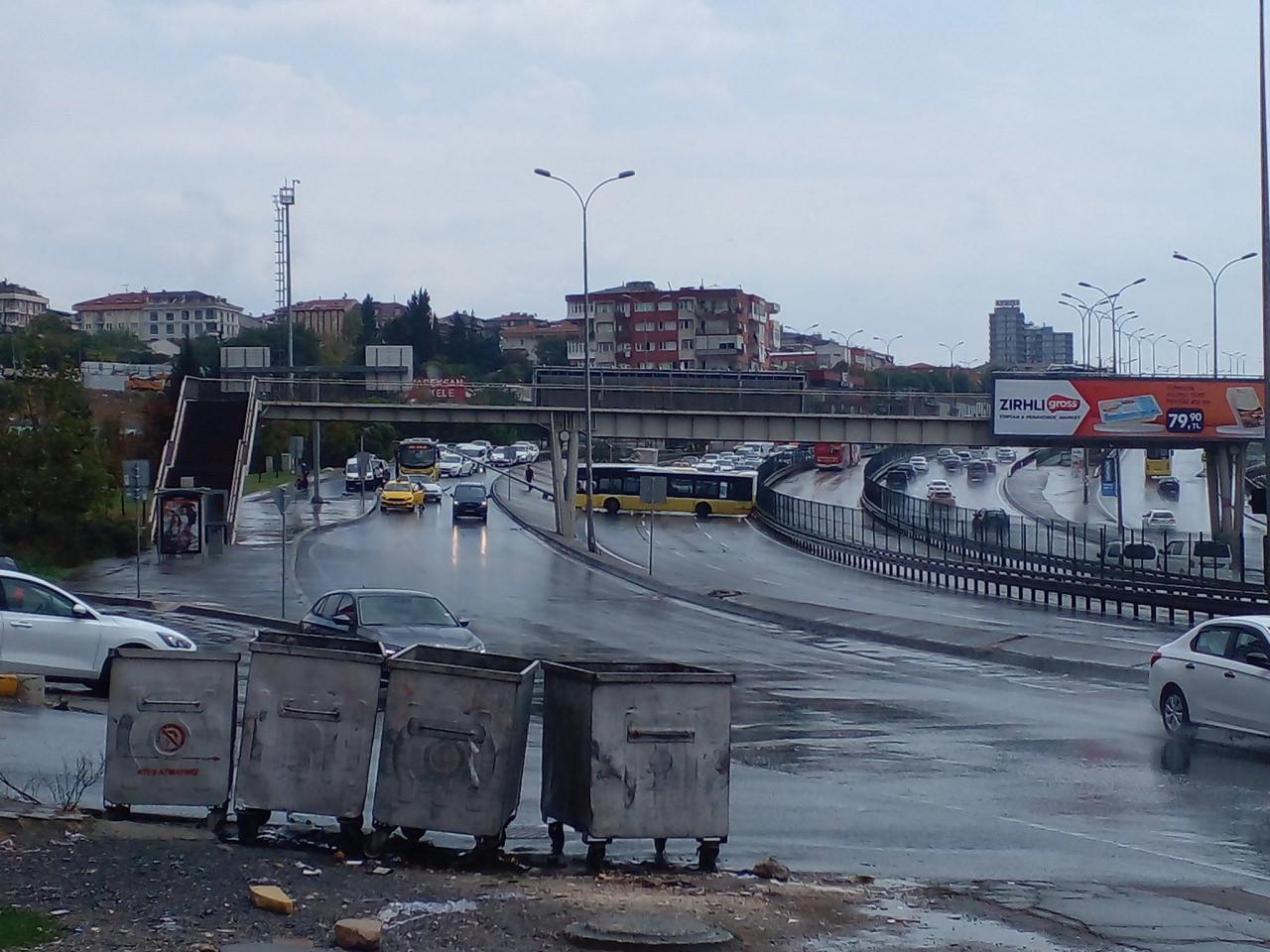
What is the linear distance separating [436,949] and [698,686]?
261cm

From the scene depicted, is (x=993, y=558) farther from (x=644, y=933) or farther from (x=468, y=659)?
(x=644, y=933)

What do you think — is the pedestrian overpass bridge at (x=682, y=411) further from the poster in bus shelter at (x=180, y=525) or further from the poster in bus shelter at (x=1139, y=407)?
the poster in bus shelter at (x=180, y=525)

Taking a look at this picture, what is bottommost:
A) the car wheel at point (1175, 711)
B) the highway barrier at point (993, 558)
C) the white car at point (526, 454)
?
the highway barrier at point (993, 558)

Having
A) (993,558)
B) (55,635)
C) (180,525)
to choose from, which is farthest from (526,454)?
(55,635)

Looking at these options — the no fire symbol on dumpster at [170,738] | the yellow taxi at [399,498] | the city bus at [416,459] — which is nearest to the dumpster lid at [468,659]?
the no fire symbol on dumpster at [170,738]

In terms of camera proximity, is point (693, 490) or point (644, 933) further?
point (693, 490)

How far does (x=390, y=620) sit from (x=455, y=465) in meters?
78.3

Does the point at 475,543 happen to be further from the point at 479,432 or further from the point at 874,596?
the point at 479,432

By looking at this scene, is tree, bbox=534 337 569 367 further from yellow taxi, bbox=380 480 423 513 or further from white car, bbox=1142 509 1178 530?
white car, bbox=1142 509 1178 530

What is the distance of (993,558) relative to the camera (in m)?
53.8

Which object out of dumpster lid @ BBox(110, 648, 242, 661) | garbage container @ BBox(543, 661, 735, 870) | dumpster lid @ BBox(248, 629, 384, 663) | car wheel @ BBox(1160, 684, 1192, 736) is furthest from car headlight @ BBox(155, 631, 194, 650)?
car wheel @ BBox(1160, 684, 1192, 736)

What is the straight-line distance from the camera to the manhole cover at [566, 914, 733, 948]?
22.9 feet

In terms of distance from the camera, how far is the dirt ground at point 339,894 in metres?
7.09

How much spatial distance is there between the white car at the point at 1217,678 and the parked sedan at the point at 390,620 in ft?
28.2
